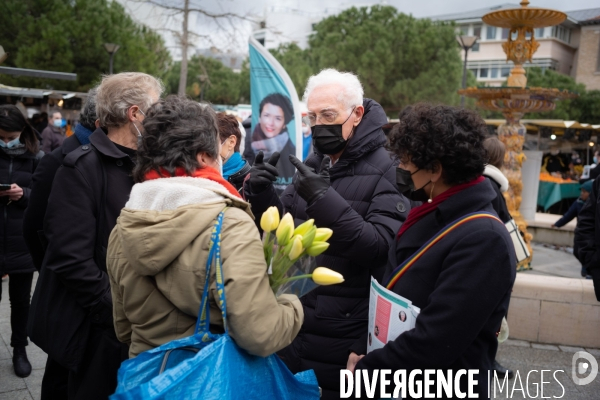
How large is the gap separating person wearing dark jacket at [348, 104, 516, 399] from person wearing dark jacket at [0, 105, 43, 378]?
2.98 m

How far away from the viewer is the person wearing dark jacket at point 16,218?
407 cm

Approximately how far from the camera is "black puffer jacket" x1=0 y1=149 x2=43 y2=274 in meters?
4.09

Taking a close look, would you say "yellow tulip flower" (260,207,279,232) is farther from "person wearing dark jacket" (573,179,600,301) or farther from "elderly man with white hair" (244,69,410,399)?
"person wearing dark jacket" (573,179,600,301)

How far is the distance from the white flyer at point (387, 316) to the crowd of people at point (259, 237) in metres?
0.05

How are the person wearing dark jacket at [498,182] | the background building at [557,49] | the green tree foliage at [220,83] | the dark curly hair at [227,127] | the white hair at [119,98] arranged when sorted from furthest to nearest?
1. the green tree foliage at [220,83]
2. the background building at [557,49]
3. the person wearing dark jacket at [498,182]
4. the dark curly hair at [227,127]
5. the white hair at [119,98]

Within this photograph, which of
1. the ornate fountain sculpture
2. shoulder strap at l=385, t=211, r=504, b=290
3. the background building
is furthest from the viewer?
the background building

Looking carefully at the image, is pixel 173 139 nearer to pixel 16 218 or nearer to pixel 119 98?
pixel 119 98

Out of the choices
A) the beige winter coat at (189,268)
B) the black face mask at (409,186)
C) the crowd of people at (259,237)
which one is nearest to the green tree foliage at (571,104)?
the crowd of people at (259,237)

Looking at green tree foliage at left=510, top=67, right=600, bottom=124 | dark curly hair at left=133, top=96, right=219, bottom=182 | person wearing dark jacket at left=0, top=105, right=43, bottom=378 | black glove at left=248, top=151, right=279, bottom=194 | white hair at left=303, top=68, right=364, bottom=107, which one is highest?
green tree foliage at left=510, top=67, right=600, bottom=124

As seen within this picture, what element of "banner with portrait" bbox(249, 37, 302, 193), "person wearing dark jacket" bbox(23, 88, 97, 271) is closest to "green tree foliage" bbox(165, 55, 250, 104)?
"banner with portrait" bbox(249, 37, 302, 193)

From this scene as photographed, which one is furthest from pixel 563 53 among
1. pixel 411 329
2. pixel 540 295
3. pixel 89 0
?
pixel 411 329

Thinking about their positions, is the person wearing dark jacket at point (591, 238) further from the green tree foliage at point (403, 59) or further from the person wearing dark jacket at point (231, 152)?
the green tree foliage at point (403, 59)

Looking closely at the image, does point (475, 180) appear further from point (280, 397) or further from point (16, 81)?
point (16, 81)

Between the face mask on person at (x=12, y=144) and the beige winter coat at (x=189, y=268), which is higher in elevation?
the face mask on person at (x=12, y=144)
